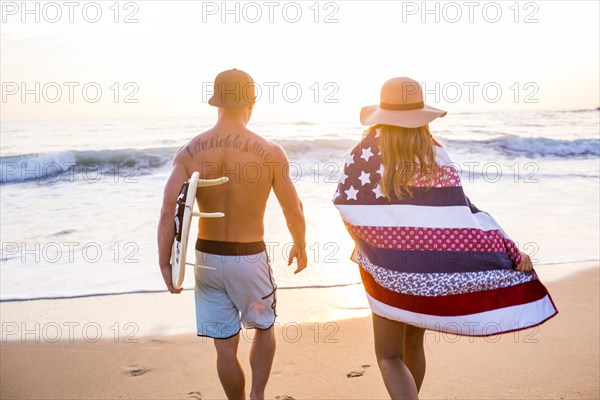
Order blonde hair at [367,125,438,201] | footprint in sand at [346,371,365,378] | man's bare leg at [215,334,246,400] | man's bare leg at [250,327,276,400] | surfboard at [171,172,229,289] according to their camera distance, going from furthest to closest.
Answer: footprint in sand at [346,371,365,378] → man's bare leg at [250,327,276,400] → man's bare leg at [215,334,246,400] → surfboard at [171,172,229,289] → blonde hair at [367,125,438,201]

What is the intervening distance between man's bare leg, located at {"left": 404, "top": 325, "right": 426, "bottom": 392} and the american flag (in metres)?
0.27

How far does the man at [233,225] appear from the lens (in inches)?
133

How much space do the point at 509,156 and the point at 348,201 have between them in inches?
865

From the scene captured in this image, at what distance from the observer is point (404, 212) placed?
9.95 feet

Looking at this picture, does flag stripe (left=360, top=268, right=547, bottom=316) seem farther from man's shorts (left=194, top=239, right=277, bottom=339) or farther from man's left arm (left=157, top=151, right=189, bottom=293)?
man's left arm (left=157, top=151, right=189, bottom=293)

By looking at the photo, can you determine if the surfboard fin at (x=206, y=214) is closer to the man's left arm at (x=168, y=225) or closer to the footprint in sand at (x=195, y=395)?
the man's left arm at (x=168, y=225)

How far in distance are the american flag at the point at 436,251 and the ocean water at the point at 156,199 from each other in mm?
3314

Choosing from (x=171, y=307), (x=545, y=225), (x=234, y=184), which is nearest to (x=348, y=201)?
(x=234, y=184)

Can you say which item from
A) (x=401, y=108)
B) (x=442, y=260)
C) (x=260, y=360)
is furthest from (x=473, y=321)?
(x=260, y=360)

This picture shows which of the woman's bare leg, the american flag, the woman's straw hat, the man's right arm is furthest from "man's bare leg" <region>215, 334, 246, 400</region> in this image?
the woman's straw hat

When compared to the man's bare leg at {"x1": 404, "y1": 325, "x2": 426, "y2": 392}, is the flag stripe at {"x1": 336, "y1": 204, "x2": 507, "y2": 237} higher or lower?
higher

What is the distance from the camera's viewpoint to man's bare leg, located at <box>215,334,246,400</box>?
3432 mm

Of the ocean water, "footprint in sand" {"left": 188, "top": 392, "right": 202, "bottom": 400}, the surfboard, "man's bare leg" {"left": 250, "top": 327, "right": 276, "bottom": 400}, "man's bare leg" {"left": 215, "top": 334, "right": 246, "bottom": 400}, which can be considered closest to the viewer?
the surfboard

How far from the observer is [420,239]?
3037 mm
